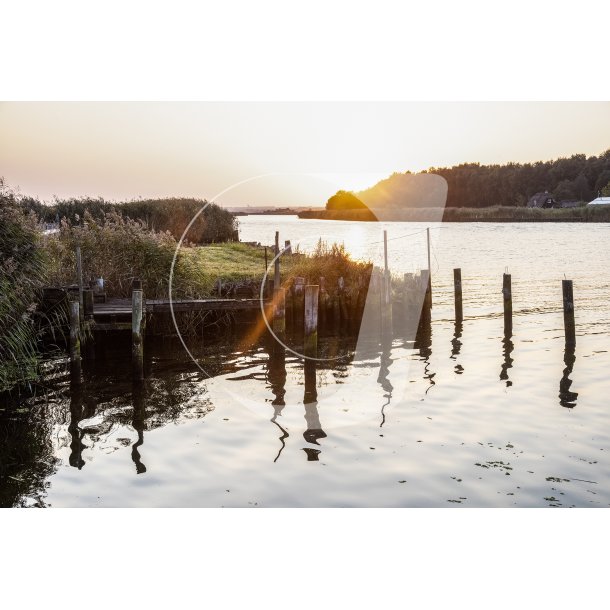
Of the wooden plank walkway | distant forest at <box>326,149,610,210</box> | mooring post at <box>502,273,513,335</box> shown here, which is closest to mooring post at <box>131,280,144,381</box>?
the wooden plank walkway

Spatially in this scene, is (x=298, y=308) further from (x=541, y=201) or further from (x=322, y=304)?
(x=541, y=201)

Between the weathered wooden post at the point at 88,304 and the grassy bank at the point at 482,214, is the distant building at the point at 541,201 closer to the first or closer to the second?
the grassy bank at the point at 482,214

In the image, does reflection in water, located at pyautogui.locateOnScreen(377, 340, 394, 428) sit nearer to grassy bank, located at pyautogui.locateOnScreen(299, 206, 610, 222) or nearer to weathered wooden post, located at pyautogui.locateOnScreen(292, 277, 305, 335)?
weathered wooden post, located at pyautogui.locateOnScreen(292, 277, 305, 335)

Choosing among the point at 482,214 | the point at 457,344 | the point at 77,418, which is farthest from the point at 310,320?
the point at 482,214

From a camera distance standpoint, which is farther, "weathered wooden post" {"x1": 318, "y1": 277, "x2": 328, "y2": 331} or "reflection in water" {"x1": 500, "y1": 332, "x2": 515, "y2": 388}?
"weathered wooden post" {"x1": 318, "y1": 277, "x2": 328, "y2": 331}

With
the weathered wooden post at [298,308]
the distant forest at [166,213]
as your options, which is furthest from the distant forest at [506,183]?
the distant forest at [166,213]

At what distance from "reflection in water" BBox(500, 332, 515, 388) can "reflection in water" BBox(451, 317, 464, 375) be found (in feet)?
3.34

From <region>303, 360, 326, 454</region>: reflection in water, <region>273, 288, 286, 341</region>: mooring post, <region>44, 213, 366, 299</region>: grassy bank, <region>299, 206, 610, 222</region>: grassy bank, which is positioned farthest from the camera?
<region>299, 206, 610, 222</region>: grassy bank

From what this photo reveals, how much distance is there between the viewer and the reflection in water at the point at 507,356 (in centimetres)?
1648

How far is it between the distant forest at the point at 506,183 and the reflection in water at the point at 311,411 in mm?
7763

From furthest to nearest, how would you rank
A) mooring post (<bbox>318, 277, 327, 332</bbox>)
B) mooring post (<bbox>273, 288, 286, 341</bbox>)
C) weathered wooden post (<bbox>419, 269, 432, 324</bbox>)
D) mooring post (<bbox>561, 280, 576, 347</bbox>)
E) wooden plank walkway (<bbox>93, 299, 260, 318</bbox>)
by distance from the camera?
1. weathered wooden post (<bbox>419, 269, 432, 324</bbox>)
2. mooring post (<bbox>318, 277, 327, 332</bbox>)
3. mooring post (<bbox>561, 280, 576, 347</bbox>)
4. wooden plank walkway (<bbox>93, 299, 260, 318</bbox>)
5. mooring post (<bbox>273, 288, 286, 341</bbox>)

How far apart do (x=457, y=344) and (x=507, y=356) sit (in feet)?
7.07

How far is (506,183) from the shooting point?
53250 millimetres

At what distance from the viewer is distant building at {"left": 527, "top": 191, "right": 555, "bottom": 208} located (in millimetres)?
49438
